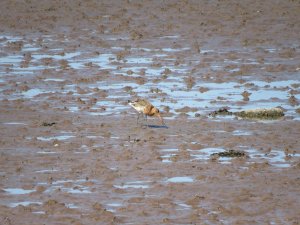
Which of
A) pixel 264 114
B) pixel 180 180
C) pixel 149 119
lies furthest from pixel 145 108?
pixel 180 180

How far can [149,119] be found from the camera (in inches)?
824

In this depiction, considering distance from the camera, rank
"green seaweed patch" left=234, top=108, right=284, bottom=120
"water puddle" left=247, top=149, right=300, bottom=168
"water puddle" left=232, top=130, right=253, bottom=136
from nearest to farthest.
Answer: "water puddle" left=247, top=149, right=300, bottom=168
"water puddle" left=232, top=130, right=253, bottom=136
"green seaweed patch" left=234, top=108, right=284, bottom=120

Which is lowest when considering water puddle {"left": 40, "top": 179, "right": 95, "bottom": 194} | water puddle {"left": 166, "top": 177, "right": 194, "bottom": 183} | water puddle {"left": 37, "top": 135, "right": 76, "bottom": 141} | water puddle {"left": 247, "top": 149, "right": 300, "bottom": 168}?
water puddle {"left": 40, "top": 179, "right": 95, "bottom": 194}

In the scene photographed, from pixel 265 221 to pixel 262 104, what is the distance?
27.4 feet

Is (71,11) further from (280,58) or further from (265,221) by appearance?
(265,221)

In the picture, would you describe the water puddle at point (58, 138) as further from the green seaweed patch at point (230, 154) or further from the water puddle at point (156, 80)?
the green seaweed patch at point (230, 154)

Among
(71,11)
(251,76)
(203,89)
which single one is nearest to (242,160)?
(203,89)

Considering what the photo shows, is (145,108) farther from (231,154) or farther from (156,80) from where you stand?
(156,80)

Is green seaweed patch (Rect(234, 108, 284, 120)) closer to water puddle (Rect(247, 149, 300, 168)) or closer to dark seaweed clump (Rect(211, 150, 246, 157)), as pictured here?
water puddle (Rect(247, 149, 300, 168))

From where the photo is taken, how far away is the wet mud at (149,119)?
1454 centimetres

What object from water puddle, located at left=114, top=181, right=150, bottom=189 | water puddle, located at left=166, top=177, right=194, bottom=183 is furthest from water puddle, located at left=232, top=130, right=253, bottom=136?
water puddle, located at left=114, top=181, right=150, bottom=189

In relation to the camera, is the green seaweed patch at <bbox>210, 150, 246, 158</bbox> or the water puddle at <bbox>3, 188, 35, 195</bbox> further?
the green seaweed patch at <bbox>210, 150, 246, 158</bbox>

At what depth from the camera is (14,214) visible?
45.7 ft

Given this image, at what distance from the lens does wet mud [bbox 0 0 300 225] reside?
47.7ft
